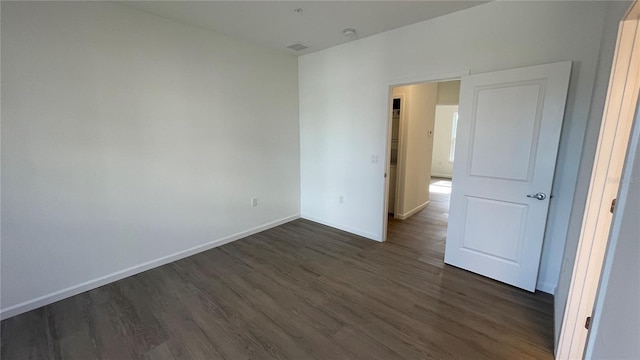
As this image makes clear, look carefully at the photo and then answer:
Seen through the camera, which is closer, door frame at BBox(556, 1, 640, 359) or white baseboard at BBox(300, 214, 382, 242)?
door frame at BBox(556, 1, 640, 359)

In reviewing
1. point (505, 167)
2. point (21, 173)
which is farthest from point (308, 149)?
point (21, 173)

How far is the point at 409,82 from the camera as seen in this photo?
3.01m

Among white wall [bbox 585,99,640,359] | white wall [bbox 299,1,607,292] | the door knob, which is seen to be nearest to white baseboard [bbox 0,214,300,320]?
white wall [bbox 299,1,607,292]

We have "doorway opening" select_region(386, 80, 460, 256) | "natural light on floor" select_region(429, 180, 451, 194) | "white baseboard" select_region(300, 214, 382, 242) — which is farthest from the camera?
"natural light on floor" select_region(429, 180, 451, 194)

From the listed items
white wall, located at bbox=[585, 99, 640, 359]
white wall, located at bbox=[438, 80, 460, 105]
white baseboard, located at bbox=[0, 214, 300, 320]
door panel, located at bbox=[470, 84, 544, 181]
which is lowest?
white baseboard, located at bbox=[0, 214, 300, 320]

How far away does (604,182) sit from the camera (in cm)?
141

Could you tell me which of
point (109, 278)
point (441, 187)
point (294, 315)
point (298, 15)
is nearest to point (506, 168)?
point (294, 315)

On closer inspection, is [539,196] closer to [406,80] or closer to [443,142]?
[406,80]

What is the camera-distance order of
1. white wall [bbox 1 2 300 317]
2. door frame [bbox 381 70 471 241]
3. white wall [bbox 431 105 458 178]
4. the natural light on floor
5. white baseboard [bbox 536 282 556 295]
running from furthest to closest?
white wall [bbox 431 105 458 178] < the natural light on floor < door frame [bbox 381 70 471 241] < white baseboard [bbox 536 282 556 295] < white wall [bbox 1 2 300 317]

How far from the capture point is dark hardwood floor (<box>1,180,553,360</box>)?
179cm

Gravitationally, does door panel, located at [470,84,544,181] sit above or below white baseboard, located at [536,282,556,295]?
above

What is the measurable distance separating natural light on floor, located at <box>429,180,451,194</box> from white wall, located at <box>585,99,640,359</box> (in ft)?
17.9

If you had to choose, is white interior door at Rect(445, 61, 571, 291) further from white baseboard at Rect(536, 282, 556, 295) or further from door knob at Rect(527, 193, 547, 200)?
white baseboard at Rect(536, 282, 556, 295)

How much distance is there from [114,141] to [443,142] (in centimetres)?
865
